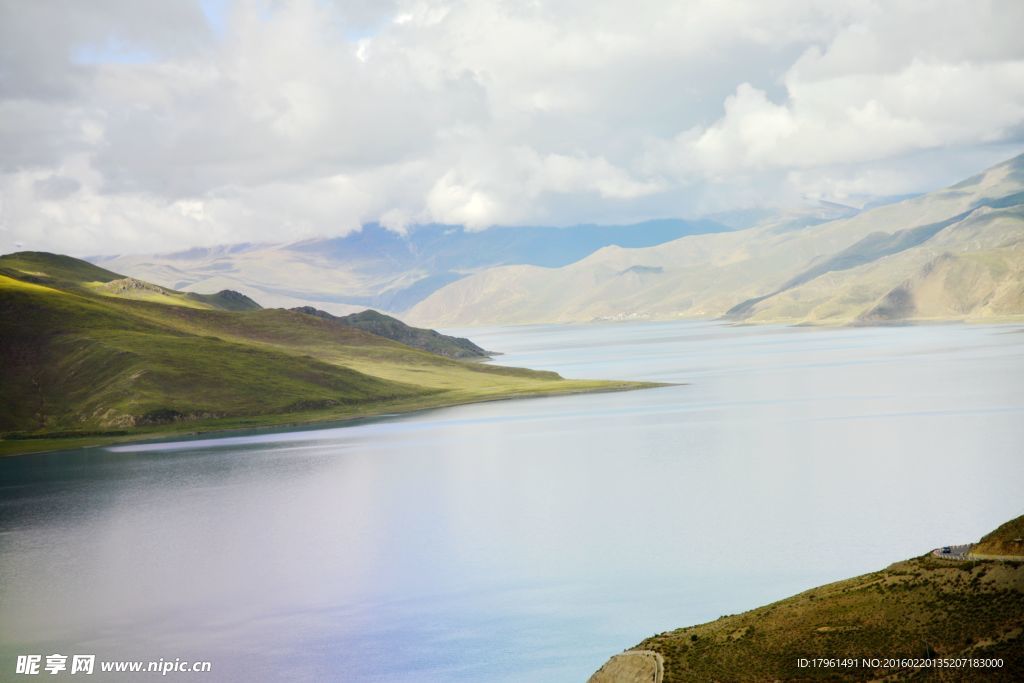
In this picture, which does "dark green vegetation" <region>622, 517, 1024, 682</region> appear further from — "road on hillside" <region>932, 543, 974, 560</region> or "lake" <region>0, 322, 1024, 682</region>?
"lake" <region>0, 322, 1024, 682</region>

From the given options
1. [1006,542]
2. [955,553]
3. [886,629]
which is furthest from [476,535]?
[1006,542]

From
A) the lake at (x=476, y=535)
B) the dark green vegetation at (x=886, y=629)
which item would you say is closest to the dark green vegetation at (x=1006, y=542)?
the dark green vegetation at (x=886, y=629)

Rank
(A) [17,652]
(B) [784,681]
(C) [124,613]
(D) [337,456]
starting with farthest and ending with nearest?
(D) [337,456] → (C) [124,613] → (A) [17,652] → (B) [784,681]

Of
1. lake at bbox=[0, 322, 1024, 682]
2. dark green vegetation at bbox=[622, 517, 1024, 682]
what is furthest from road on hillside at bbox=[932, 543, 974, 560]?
lake at bbox=[0, 322, 1024, 682]

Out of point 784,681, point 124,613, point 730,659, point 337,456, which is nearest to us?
point 784,681

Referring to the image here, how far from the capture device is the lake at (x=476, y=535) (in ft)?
218

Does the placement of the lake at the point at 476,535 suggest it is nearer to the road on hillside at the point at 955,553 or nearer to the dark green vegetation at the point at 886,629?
the dark green vegetation at the point at 886,629

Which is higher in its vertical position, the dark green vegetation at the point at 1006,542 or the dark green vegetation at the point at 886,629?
the dark green vegetation at the point at 1006,542

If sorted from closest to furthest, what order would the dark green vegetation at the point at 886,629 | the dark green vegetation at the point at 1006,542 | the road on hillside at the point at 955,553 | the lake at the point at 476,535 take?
the dark green vegetation at the point at 886,629, the dark green vegetation at the point at 1006,542, the road on hillside at the point at 955,553, the lake at the point at 476,535

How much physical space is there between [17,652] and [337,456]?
90940 mm

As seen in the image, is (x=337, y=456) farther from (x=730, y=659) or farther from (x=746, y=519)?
(x=730, y=659)

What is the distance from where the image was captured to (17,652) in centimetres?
6650

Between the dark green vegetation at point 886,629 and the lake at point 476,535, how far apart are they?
13360 mm

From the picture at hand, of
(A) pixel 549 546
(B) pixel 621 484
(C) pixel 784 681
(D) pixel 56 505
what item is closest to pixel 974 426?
(B) pixel 621 484
